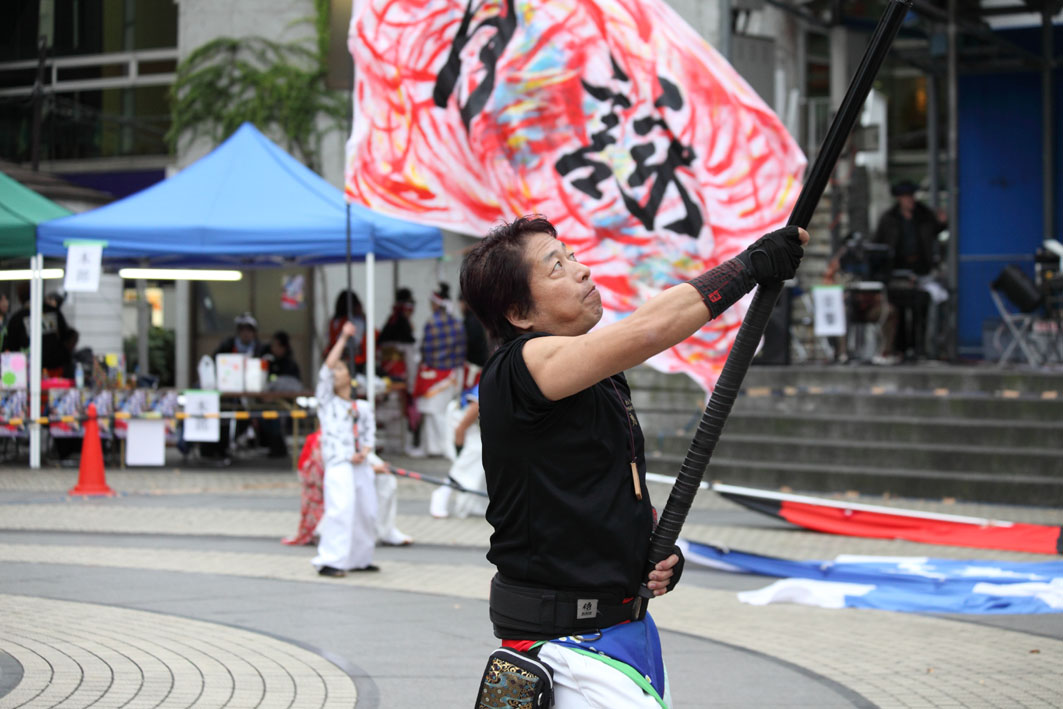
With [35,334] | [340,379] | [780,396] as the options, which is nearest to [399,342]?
[35,334]

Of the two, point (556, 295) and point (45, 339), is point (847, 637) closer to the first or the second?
point (556, 295)

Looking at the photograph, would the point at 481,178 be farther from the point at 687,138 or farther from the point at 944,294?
the point at 944,294

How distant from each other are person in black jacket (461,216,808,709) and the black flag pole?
5 centimetres

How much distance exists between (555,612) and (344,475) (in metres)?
6.80

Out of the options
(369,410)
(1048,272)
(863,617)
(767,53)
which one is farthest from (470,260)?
(767,53)

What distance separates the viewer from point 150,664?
677 centimetres

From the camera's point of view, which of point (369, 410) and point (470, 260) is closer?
point (470, 260)

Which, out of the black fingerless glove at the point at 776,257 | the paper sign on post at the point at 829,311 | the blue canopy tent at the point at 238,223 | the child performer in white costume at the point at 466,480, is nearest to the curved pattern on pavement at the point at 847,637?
the child performer in white costume at the point at 466,480

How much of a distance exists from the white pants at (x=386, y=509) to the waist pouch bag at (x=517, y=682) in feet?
24.5

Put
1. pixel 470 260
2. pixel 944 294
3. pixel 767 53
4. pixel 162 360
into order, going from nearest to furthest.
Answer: pixel 470 260
pixel 944 294
pixel 767 53
pixel 162 360

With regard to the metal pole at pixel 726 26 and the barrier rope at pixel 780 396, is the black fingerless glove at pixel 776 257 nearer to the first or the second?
the barrier rope at pixel 780 396

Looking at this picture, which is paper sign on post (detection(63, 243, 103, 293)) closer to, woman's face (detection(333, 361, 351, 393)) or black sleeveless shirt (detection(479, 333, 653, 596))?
woman's face (detection(333, 361, 351, 393))

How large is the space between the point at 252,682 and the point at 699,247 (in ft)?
9.83

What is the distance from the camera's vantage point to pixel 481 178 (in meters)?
6.87
